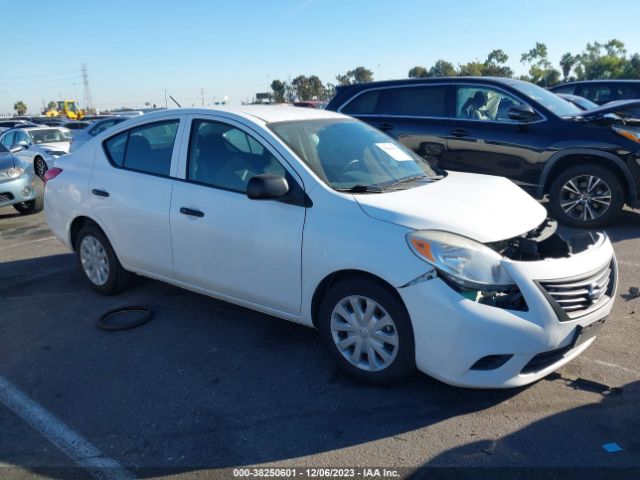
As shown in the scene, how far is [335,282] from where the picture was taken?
340 centimetres

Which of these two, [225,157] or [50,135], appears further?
[50,135]

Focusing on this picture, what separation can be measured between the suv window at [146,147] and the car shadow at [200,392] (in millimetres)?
1266

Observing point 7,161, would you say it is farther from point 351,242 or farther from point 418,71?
point 418,71

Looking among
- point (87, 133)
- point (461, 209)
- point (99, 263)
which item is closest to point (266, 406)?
point (461, 209)

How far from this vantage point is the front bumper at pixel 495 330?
2834 millimetres

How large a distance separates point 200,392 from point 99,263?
2231 mm

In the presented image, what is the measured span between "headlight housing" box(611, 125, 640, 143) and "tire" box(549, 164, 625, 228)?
0.44 meters

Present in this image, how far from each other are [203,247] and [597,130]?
17.3 feet

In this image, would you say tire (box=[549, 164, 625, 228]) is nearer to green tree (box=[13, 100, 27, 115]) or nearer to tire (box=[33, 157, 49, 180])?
tire (box=[33, 157, 49, 180])

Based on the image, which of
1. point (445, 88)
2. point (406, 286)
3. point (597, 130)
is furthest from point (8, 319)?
point (597, 130)

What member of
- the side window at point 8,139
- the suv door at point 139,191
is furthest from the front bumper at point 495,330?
the side window at point 8,139

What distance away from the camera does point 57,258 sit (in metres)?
6.59

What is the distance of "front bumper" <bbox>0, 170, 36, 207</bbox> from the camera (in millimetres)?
9102

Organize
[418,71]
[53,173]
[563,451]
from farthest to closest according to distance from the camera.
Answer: [418,71], [53,173], [563,451]
